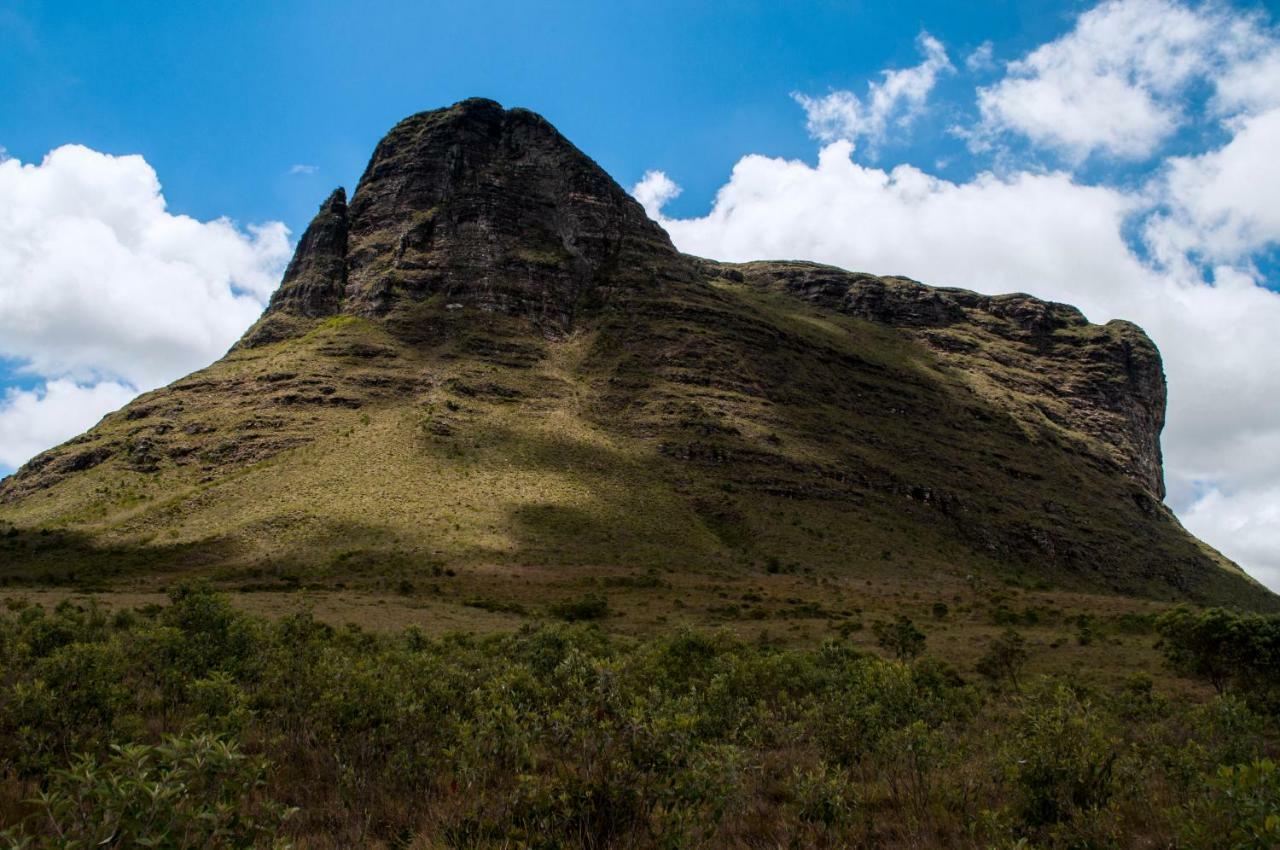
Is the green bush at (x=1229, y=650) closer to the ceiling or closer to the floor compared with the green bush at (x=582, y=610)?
closer to the ceiling

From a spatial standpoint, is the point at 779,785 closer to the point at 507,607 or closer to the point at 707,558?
the point at 507,607

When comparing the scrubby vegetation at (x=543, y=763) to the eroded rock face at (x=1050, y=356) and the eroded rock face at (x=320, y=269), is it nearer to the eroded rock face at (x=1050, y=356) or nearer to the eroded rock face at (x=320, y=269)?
the eroded rock face at (x=320, y=269)

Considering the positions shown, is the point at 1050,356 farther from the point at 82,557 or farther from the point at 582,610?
the point at 82,557

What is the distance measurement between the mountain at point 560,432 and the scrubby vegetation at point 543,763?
1843 inches

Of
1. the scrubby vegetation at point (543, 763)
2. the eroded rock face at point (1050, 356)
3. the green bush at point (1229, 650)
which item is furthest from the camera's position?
the eroded rock face at point (1050, 356)

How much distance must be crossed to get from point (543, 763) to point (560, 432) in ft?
265

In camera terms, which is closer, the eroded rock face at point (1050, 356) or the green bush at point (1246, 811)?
the green bush at point (1246, 811)

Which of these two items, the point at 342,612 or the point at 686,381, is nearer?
the point at 342,612

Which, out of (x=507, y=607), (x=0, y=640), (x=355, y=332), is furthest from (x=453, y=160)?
(x=0, y=640)

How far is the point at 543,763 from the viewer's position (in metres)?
11.1

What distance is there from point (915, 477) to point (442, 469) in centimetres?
7317

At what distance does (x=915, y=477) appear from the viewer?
103 metres


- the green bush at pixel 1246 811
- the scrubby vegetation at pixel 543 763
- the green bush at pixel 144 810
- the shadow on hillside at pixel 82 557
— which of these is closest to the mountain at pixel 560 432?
the shadow on hillside at pixel 82 557

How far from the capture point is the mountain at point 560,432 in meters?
66.8
